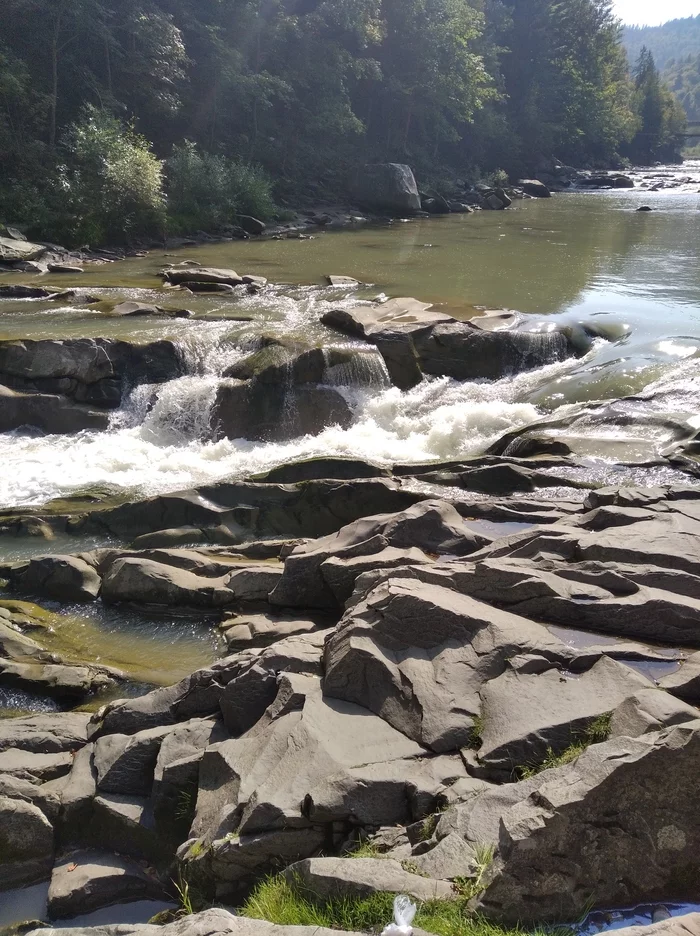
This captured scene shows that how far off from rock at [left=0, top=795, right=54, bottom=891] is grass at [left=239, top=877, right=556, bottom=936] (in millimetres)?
2090

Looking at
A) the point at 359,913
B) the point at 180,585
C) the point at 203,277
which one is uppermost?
the point at 203,277

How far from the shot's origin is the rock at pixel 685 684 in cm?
473

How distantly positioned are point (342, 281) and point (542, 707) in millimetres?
16617

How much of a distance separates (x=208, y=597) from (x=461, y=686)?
13.2 ft

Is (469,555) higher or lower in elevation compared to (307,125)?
lower

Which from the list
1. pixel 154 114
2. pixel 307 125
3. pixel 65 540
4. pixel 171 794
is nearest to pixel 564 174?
pixel 307 125

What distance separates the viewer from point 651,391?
41.9ft

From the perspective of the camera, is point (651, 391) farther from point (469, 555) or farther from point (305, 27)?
point (305, 27)

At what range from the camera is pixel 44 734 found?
644 cm

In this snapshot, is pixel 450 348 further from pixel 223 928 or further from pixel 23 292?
pixel 223 928

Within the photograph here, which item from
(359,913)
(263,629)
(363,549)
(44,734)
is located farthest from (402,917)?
(363,549)

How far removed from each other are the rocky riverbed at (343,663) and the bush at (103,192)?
14.3 m

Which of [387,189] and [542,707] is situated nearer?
[542,707]

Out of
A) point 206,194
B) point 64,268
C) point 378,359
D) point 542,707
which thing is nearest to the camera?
point 542,707
